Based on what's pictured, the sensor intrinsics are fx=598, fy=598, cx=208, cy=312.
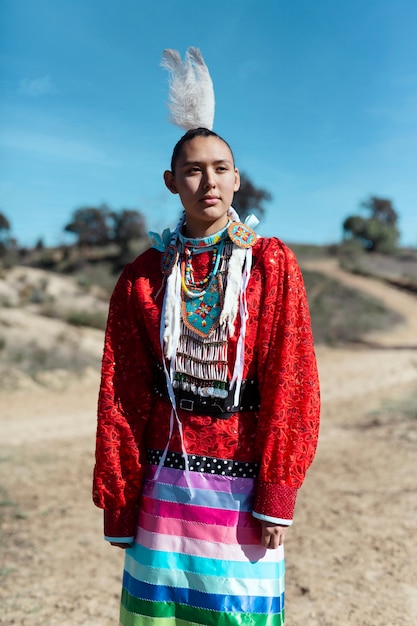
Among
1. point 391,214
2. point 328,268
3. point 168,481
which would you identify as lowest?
point 168,481

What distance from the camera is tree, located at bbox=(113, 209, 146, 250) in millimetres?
31688

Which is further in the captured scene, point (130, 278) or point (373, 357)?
point (373, 357)

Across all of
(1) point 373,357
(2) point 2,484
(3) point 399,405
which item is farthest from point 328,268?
(2) point 2,484

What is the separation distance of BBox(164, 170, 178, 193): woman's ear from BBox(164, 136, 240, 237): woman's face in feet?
0.20

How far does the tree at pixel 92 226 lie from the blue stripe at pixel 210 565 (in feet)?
106

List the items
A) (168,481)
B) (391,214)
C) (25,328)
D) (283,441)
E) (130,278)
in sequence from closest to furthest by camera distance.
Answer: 1. (283,441)
2. (168,481)
3. (130,278)
4. (25,328)
5. (391,214)

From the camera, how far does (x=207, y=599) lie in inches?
67.9

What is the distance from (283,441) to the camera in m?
1.69

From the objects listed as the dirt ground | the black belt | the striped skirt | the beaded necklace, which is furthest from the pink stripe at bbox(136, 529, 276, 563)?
the dirt ground

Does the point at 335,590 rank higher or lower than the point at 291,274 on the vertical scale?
lower

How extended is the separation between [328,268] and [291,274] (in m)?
28.1

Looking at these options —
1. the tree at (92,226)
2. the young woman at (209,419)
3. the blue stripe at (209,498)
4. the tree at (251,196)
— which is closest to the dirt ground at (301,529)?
the young woman at (209,419)

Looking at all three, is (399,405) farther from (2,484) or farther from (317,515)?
(2,484)

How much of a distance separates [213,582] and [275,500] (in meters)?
0.31
